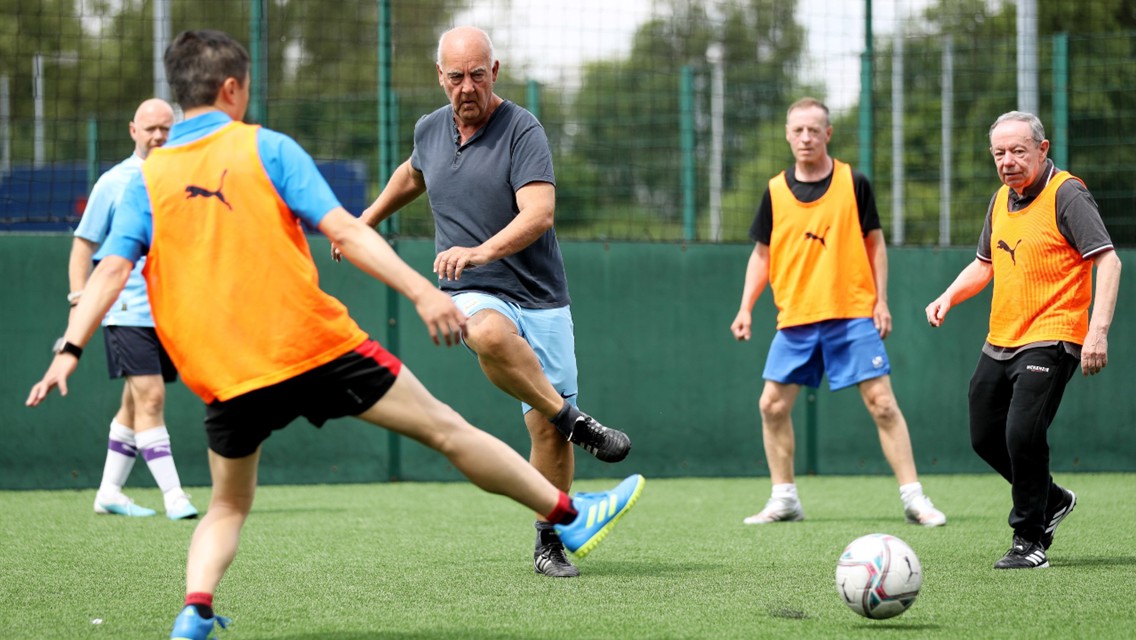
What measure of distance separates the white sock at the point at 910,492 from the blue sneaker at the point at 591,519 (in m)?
3.22

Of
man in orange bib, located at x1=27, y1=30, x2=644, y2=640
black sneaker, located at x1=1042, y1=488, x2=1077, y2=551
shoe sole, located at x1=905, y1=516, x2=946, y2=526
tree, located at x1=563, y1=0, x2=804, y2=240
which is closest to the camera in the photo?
man in orange bib, located at x1=27, y1=30, x2=644, y2=640

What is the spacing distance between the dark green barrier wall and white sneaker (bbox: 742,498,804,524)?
2605mm

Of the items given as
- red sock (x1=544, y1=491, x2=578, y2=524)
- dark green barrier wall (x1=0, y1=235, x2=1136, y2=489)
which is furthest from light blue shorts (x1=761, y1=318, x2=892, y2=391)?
red sock (x1=544, y1=491, x2=578, y2=524)

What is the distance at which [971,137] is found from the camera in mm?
11680

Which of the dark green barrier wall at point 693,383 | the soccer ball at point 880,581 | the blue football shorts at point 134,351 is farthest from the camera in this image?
the dark green barrier wall at point 693,383

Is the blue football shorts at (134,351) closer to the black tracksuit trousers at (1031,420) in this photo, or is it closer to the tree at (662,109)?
the tree at (662,109)

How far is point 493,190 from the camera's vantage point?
5711 millimetres

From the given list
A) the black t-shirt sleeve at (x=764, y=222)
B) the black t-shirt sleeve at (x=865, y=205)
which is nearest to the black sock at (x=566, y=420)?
the black t-shirt sleeve at (x=764, y=222)

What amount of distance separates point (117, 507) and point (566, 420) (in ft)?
12.4

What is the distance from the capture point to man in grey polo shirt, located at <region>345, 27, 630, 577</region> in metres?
5.53

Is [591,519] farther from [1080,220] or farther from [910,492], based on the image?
[910,492]

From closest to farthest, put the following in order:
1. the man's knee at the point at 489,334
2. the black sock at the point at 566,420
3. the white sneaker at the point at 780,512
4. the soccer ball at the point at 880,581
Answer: the soccer ball at the point at 880,581
the man's knee at the point at 489,334
the black sock at the point at 566,420
the white sneaker at the point at 780,512

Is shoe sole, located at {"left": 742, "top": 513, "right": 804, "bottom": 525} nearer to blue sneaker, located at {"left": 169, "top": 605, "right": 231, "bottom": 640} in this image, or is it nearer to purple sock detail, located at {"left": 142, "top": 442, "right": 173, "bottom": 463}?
purple sock detail, located at {"left": 142, "top": 442, "right": 173, "bottom": 463}

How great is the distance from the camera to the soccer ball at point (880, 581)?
462 cm
